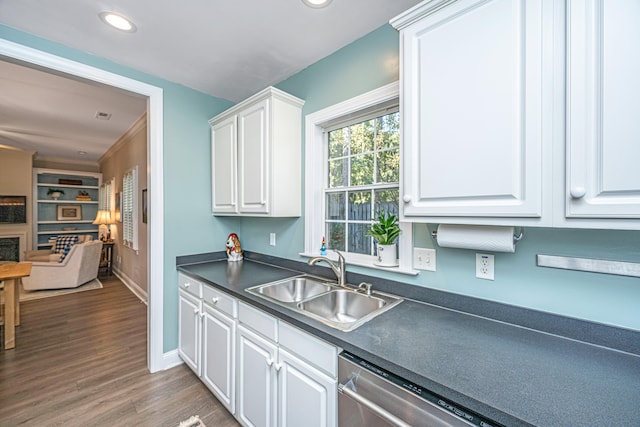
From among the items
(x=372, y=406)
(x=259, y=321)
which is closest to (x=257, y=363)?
(x=259, y=321)

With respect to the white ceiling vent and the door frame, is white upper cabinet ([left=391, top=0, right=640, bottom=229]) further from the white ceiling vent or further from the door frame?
the white ceiling vent

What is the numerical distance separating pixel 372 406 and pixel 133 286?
16.6ft

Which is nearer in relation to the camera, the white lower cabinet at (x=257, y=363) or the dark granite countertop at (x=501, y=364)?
the dark granite countertop at (x=501, y=364)

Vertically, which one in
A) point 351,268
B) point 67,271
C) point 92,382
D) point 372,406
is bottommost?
point 92,382

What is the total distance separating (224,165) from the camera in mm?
2467

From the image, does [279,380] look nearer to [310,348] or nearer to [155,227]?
[310,348]

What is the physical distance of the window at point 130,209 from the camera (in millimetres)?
4379

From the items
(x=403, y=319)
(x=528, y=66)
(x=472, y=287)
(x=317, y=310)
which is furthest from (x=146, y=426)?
(x=528, y=66)

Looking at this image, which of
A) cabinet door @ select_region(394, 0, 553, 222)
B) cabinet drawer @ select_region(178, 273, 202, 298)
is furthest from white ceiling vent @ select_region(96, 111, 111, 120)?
cabinet door @ select_region(394, 0, 553, 222)

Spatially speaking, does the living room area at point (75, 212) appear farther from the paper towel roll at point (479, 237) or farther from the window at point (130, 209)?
the paper towel roll at point (479, 237)

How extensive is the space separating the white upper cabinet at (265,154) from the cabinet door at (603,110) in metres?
1.63

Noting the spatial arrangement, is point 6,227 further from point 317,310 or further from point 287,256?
point 317,310

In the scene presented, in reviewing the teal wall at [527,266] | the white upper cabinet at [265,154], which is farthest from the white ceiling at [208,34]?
the white upper cabinet at [265,154]

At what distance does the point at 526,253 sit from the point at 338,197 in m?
1.25
